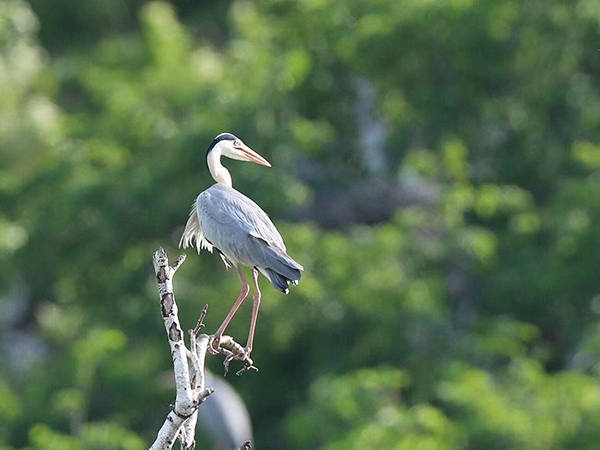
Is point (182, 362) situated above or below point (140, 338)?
below

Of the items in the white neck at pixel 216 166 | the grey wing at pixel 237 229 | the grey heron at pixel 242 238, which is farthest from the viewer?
the white neck at pixel 216 166

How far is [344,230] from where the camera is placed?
48.2 ft

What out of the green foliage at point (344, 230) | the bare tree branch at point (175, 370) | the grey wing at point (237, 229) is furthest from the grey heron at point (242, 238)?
the green foliage at point (344, 230)

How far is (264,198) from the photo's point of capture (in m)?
12.8

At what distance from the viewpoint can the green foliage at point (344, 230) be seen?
12.1 m

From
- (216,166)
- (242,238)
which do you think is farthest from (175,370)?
(216,166)

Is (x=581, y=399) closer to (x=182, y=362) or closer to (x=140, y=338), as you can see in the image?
(x=140, y=338)

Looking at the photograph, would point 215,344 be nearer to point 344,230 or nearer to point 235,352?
point 235,352

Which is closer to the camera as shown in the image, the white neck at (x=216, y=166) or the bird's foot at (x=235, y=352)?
the bird's foot at (x=235, y=352)

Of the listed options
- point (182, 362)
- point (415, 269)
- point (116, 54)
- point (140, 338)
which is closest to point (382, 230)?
point (415, 269)

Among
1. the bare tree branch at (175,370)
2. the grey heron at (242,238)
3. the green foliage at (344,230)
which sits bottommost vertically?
the bare tree branch at (175,370)

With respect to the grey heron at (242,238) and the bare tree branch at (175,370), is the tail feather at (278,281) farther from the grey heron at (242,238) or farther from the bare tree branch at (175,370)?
the bare tree branch at (175,370)

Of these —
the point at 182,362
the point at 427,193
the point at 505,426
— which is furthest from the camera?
the point at 427,193

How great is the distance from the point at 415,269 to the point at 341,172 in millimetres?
1755
